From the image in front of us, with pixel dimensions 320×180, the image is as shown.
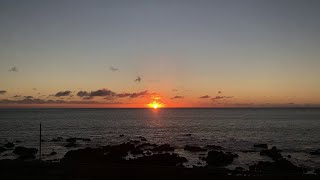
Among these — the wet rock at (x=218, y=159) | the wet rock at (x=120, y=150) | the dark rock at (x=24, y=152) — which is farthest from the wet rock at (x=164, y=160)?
the dark rock at (x=24, y=152)

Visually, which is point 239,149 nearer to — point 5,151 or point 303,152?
point 303,152

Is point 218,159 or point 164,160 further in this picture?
point 218,159

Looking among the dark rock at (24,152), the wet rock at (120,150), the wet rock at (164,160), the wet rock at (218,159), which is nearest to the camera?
the wet rock at (164,160)

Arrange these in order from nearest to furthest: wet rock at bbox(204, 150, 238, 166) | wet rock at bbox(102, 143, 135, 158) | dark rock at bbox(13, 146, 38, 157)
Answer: wet rock at bbox(204, 150, 238, 166), wet rock at bbox(102, 143, 135, 158), dark rock at bbox(13, 146, 38, 157)

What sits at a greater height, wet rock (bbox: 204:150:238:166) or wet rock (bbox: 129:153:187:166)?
wet rock (bbox: 129:153:187:166)

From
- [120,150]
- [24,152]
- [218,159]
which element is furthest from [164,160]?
[24,152]

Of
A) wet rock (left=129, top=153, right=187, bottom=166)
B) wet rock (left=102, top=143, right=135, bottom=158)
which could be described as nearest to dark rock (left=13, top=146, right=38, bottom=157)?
wet rock (left=102, top=143, right=135, bottom=158)

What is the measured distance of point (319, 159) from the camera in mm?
48844

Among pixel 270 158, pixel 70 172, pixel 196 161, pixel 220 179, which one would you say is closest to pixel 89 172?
pixel 70 172

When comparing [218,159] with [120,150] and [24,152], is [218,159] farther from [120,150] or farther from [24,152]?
[24,152]

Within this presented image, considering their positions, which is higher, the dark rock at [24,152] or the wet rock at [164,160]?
the wet rock at [164,160]

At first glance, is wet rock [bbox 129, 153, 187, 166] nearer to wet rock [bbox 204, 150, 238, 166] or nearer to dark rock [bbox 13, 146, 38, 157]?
wet rock [bbox 204, 150, 238, 166]

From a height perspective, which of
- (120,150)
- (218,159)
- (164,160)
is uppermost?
(164,160)

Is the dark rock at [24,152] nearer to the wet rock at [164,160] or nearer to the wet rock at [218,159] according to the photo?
the wet rock at [164,160]
